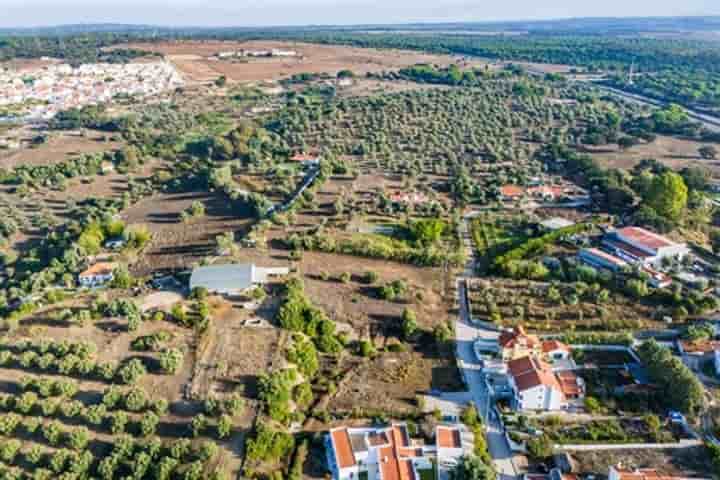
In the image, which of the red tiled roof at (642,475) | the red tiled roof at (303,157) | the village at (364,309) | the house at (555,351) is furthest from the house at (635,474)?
the red tiled roof at (303,157)

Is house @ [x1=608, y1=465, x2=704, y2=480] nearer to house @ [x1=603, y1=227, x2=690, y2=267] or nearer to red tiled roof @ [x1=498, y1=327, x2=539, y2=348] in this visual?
red tiled roof @ [x1=498, y1=327, x2=539, y2=348]

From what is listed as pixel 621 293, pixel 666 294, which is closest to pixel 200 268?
pixel 621 293

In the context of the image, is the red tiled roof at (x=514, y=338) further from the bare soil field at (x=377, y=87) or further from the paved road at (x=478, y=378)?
the bare soil field at (x=377, y=87)

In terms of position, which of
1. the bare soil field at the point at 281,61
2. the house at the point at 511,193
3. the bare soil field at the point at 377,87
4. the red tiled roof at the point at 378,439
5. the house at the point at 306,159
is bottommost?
the red tiled roof at the point at 378,439

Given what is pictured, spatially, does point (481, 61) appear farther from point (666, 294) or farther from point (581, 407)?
point (581, 407)

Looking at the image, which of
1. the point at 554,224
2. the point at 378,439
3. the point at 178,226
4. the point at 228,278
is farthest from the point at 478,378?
the point at 178,226

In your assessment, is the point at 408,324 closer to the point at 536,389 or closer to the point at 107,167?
the point at 536,389

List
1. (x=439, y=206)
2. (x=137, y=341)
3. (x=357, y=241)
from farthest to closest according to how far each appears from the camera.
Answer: (x=439, y=206)
(x=357, y=241)
(x=137, y=341)
